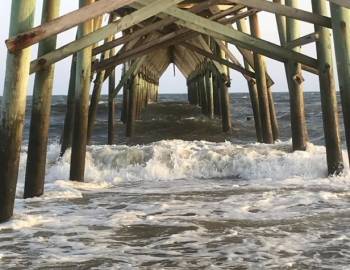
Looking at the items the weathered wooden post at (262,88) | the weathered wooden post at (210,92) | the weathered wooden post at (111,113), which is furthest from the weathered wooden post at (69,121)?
the weathered wooden post at (210,92)

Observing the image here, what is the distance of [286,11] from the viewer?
5.57m

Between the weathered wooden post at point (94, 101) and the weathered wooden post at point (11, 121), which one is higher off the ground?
the weathered wooden post at point (94, 101)

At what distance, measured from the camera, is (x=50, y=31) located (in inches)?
178

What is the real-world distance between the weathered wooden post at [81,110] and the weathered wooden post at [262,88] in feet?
11.3

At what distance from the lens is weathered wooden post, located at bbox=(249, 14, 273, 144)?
31.3 ft

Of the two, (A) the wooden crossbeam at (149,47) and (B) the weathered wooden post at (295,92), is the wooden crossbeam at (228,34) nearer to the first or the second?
(B) the weathered wooden post at (295,92)

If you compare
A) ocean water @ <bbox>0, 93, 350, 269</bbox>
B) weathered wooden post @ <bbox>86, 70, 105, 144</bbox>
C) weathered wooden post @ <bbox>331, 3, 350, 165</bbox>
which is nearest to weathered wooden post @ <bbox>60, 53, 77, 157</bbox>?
ocean water @ <bbox>0, 93, 350, 269</bbox>

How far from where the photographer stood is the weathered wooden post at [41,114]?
540 centimetres

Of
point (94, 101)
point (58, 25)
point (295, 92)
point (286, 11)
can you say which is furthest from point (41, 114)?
point (94, 101)

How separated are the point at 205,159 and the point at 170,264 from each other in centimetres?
516

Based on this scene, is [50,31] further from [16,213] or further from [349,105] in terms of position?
[349,105]

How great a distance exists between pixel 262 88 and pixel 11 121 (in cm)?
579

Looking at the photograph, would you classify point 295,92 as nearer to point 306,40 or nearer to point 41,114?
point 306,40

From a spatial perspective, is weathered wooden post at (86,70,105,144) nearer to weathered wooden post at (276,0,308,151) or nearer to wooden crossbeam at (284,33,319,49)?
weathered wooden post at (276,0,308,151)
